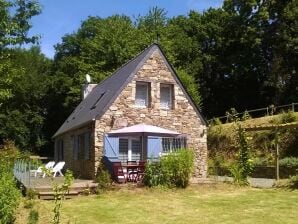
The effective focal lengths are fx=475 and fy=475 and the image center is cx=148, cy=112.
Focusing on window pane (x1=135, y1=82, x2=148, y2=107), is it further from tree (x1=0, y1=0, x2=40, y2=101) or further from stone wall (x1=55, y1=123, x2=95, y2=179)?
tree (x1=0, y1=0, x2=40, y2=101)

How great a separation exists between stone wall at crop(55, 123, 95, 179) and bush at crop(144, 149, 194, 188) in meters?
3.68

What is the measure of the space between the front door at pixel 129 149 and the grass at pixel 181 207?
4103 millimetres

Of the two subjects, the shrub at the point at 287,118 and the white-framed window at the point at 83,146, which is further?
the shrub at the point at 287,118

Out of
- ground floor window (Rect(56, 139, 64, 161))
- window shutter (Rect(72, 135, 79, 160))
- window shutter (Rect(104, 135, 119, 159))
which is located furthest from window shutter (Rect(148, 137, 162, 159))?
ground floor window (Rect(56, 139, 64, 161))

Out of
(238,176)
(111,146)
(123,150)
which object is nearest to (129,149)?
(123,150)

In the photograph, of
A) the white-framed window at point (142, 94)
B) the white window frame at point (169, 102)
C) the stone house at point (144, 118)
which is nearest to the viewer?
the stone house at point (144, 118)

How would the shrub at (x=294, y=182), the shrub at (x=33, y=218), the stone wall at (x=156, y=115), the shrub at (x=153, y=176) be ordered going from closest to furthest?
1. the shrub at (x=33, y=218)
2. the shrub at (x=153, y=176)
3. the shrub at (x=294, y=182)
4. the stone wall at (x=156, y=115)

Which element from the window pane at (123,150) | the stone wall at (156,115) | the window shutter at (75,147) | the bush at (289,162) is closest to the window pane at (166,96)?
the stone wall at (156,115)

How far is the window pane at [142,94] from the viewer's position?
22.0 meters

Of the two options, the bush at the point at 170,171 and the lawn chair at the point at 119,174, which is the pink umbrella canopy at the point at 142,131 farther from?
the bush at the point at 170,171

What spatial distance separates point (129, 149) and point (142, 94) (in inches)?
107

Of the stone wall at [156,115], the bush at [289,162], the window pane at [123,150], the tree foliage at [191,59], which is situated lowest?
the bush at [289,162]

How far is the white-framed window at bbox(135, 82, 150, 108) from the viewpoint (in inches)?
866

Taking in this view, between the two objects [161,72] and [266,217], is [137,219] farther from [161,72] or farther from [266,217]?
[161,72]
